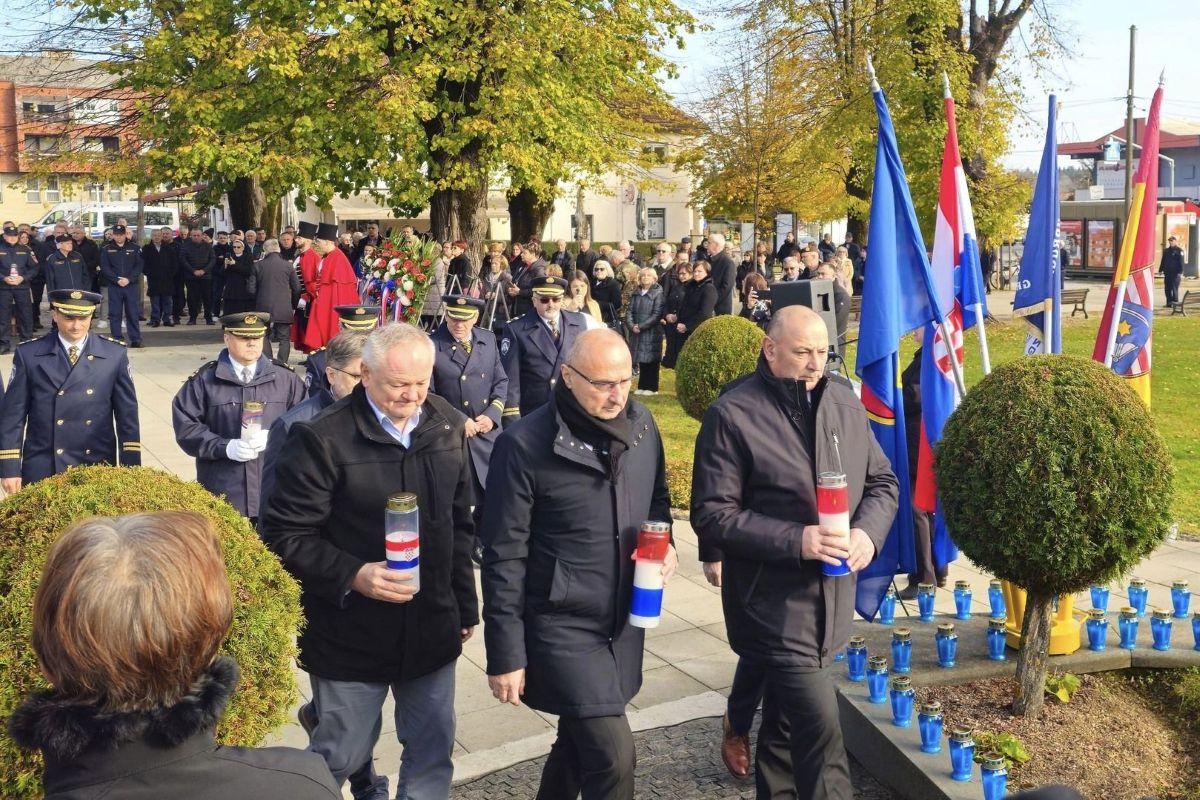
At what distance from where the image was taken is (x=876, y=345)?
6543 mm

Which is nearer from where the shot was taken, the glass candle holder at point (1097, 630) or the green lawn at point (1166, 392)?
the glass candle holder at point (1097, 630)

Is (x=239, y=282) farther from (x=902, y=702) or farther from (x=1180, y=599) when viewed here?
(x=902, y=702)

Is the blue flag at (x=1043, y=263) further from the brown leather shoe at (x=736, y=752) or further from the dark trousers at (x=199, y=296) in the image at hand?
the dark trousers at (x=199, y=296)

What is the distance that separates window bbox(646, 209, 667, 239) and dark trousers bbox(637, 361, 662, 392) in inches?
2151

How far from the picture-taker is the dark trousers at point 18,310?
69.5 ft

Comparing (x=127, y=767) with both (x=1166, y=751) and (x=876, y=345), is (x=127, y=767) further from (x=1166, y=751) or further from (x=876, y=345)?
(x=876, y=345)

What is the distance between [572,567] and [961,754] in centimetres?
173

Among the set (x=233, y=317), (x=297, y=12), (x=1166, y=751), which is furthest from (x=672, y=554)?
(x=297, y=12)

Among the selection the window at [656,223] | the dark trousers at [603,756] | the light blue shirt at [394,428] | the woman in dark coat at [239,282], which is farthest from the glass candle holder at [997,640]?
the window at [656,223]

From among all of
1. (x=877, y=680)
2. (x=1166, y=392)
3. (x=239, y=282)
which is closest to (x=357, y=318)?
(x=877, y=680)

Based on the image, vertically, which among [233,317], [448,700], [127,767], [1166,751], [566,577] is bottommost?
[1166,751]

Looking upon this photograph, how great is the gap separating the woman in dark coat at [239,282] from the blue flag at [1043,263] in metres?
17.9

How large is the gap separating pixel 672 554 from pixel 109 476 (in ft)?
6.34

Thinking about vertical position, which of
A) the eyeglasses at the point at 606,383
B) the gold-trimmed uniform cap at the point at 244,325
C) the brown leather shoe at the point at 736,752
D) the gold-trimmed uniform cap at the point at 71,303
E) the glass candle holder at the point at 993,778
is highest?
the gold-trimmed uniform cap at the point at 71,303
